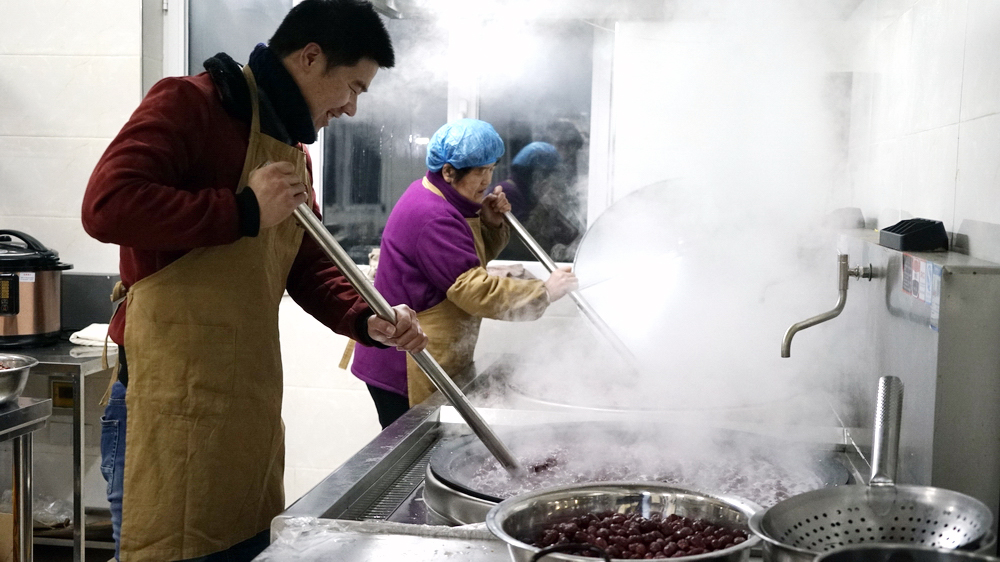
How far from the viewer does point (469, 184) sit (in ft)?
8.25

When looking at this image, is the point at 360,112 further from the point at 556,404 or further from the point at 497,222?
the point at 556,404

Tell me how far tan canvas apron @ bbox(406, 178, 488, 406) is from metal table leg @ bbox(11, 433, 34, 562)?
1.05 m

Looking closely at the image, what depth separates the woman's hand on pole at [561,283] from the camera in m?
2.32

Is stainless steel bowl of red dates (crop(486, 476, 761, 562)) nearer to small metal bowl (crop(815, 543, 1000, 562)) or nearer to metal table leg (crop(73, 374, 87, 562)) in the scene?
small metal bowl (crop(815, 543, 1000, 562))

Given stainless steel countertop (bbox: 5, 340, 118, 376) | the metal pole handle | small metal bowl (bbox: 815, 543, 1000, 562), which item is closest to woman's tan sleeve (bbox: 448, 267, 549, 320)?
stainless steel countertop (bbox: 5, 340, 118, 376)

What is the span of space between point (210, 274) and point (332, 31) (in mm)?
481

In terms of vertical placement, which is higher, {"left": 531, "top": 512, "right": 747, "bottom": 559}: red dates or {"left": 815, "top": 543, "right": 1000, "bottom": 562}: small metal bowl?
{"left": 815, "top": 543, "right": 1000, "bottom": 562}: small metal bowl

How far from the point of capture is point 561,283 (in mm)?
2357

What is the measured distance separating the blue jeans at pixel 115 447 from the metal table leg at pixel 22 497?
98 cm

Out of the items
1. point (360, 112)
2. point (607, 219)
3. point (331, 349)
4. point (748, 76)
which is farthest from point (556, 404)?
point (360, 112)

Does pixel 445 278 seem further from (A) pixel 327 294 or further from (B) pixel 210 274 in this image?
(B) pixel 210 274

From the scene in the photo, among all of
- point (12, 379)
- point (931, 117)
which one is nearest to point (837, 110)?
point (931, 117)

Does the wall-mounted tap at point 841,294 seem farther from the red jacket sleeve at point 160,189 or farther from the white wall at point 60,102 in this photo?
the white wall at point 60,102

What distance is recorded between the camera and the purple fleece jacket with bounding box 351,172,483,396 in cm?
231
